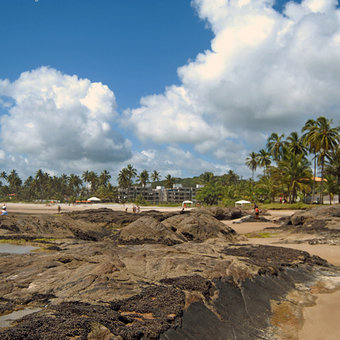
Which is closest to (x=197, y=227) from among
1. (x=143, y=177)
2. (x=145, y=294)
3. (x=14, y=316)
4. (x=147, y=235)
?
(x=147, y=235)

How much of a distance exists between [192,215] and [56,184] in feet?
439

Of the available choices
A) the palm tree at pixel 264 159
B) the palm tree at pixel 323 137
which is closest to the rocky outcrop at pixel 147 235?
the palm tree at pixel 323 137

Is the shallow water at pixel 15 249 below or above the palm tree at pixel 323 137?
below

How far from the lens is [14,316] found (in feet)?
18.2

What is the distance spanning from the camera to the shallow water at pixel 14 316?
5195 mm

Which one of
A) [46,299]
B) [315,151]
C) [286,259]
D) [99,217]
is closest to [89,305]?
[46,299]

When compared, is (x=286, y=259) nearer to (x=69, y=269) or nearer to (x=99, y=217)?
(x=69, y=269)

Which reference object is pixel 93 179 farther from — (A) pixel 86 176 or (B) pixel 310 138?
(B) pixel 310 138

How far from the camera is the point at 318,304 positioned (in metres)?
8.70

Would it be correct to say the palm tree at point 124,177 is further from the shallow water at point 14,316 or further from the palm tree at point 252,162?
the shallow water at point 14,316

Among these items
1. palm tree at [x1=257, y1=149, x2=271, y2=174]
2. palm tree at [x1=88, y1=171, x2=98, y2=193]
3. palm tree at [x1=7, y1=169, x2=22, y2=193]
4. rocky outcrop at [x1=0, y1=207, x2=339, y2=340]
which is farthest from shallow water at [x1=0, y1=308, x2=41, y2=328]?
palm tree at [x1=7, y1=169, x2=22, y2=193]

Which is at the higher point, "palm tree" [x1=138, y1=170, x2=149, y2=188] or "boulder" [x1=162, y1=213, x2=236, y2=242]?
"palm tree" [x1=138, y1=170, x2=149, y2=188]

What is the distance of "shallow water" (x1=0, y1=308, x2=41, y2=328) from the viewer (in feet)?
17.0

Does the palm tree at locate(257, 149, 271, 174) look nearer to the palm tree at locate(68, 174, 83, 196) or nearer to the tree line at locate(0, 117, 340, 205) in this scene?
the tree line at locate(0, 117, 340, 205)
